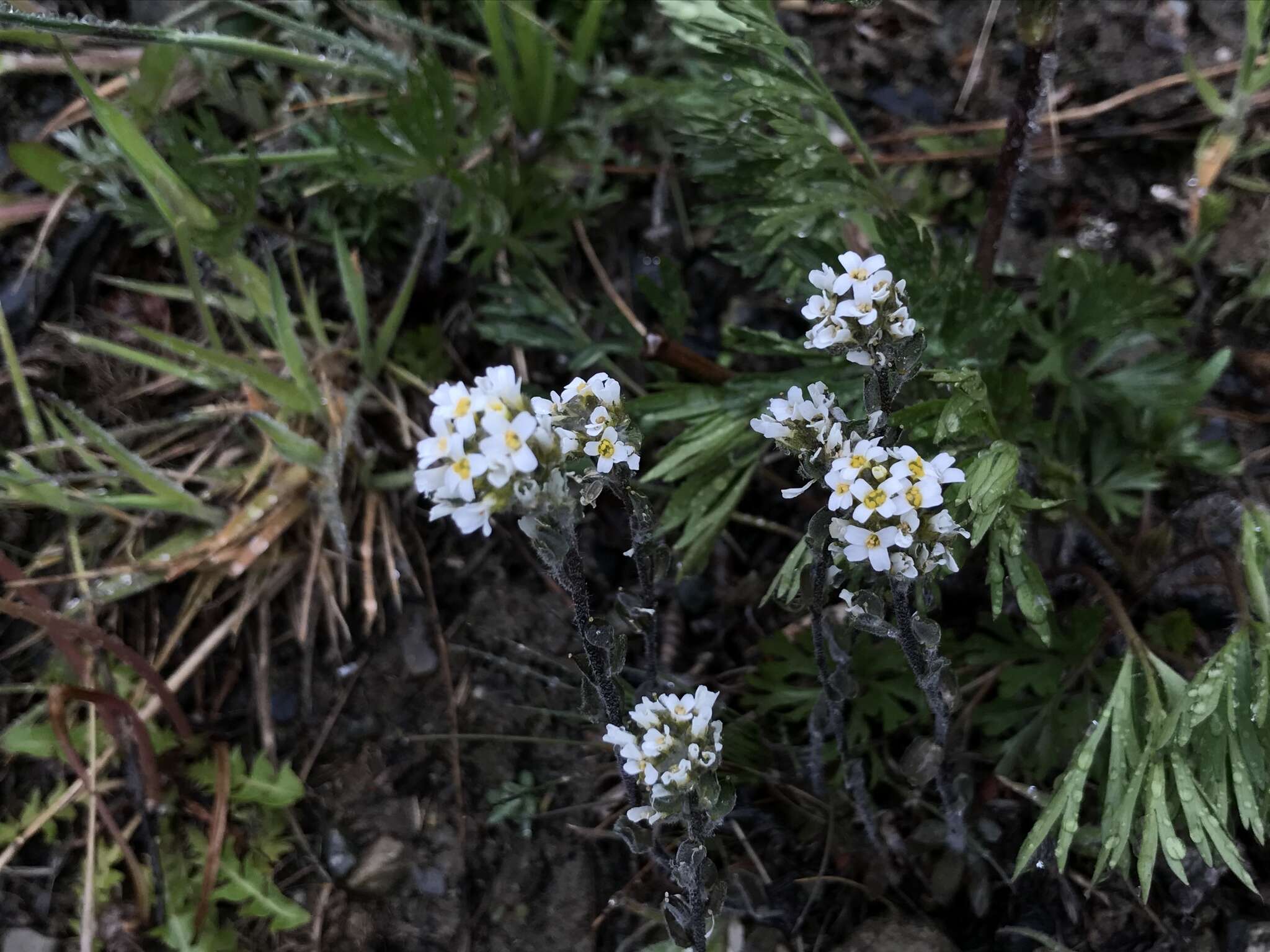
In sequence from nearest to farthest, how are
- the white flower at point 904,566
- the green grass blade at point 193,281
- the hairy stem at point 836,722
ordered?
the white flower at point 904,566 → the hairy stem at point 836,722 → the green grass blade at point 193,281

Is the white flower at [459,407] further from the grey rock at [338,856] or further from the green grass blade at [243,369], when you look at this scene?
the grey rock at [338,856]

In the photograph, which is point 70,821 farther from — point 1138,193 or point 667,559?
point 1138,193

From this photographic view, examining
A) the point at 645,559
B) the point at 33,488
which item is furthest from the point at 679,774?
the point at 33,488

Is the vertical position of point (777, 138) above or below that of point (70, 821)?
above

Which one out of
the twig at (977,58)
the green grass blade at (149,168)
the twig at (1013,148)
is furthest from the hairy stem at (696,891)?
the twig at (977,58)

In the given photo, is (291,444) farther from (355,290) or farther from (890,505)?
(890,505)

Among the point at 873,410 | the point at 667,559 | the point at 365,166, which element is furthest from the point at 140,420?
the point at 873,410

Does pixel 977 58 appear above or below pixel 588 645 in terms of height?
above
